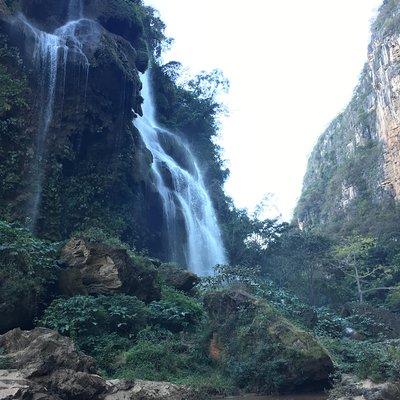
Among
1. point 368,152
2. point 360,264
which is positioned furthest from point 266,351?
point 368,152

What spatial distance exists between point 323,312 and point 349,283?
15687 millimetres

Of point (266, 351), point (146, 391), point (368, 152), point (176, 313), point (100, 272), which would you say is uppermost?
point (368, 152)

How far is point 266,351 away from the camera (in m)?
9.42

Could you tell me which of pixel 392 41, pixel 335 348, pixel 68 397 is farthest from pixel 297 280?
pixel 392 41

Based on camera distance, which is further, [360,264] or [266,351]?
[360,264]

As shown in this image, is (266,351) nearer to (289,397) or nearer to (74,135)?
(289,397)

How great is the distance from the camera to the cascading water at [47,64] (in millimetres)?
17781

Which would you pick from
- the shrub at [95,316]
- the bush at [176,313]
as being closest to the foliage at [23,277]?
the shrub at [95,316]

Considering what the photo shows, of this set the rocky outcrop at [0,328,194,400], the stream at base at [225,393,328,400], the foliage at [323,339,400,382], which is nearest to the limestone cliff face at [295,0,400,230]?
the foliage at [323,339,400,382]

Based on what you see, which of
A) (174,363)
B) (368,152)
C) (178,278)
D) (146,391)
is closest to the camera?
(146,391)

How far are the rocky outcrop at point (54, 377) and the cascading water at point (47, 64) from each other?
10.1 metres

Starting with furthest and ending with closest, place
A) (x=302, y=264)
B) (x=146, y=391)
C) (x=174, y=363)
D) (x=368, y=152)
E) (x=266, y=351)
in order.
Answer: (x=368, y=152), (x=302, y=264), (x=174, y=363), (x=266, y=351), (x=146, y=391)

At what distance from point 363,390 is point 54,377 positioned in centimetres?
506

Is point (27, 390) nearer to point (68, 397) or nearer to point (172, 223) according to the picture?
point (68, 397)
